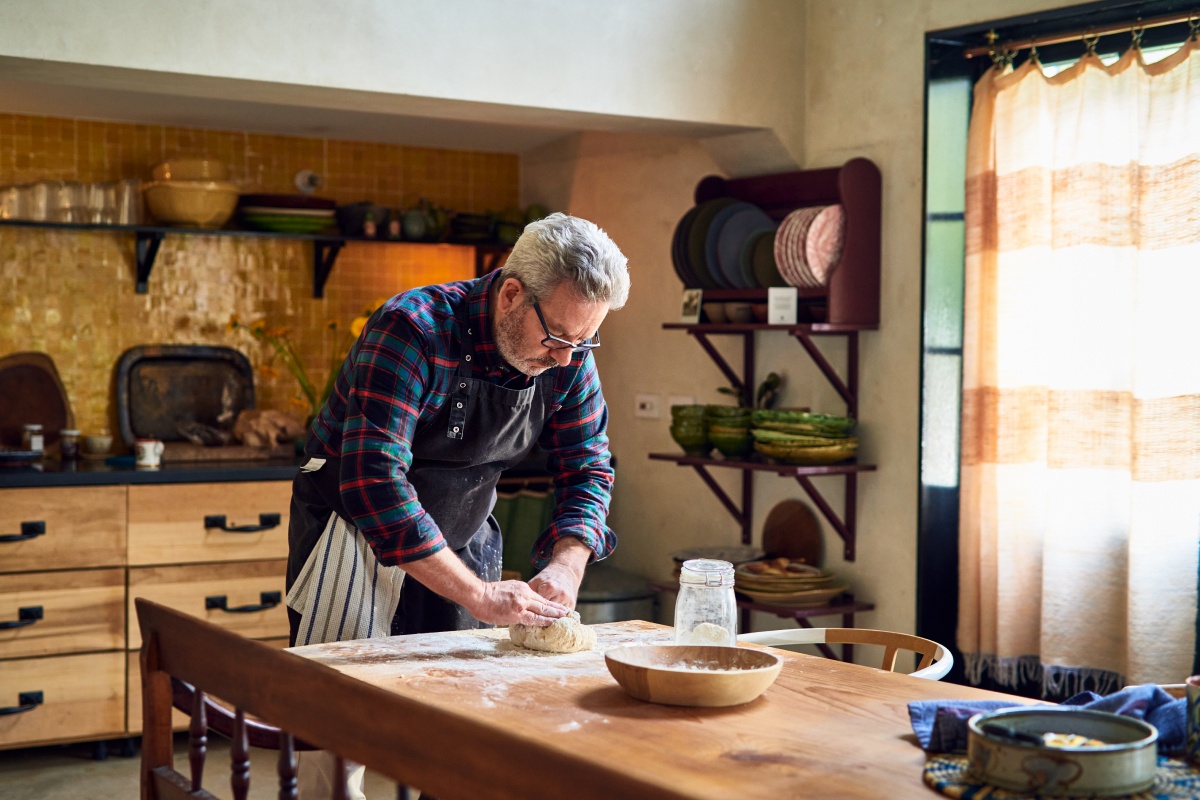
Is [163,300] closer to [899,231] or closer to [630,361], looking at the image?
[630,361]

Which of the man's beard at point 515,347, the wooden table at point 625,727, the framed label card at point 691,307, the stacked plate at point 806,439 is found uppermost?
the framed label card at point 691,307

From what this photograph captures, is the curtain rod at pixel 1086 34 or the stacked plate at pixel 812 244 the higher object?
the curtain rod at pixel 1086 34

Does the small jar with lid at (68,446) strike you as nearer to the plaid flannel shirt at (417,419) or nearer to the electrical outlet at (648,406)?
the electrical outlet at (648,406)

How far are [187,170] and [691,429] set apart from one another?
213 cm

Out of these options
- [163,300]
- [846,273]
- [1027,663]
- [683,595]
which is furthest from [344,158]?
[683,595]

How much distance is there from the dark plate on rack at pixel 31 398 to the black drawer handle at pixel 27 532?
761 mm

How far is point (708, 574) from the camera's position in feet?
6.88

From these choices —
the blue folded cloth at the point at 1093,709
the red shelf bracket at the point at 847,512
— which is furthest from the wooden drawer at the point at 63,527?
the blue folded cloth at the point at 1093,709

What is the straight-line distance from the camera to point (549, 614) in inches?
87.9

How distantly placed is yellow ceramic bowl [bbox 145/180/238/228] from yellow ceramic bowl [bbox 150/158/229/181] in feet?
0.09

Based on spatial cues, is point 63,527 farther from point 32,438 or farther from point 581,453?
point 581,453

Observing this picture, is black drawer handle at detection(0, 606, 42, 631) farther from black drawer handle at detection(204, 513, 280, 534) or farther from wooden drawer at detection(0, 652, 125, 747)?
black drawer handle at detection(204, 513, 280, 534)

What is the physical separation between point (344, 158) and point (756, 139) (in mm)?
1964

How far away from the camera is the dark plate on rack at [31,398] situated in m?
4.77
